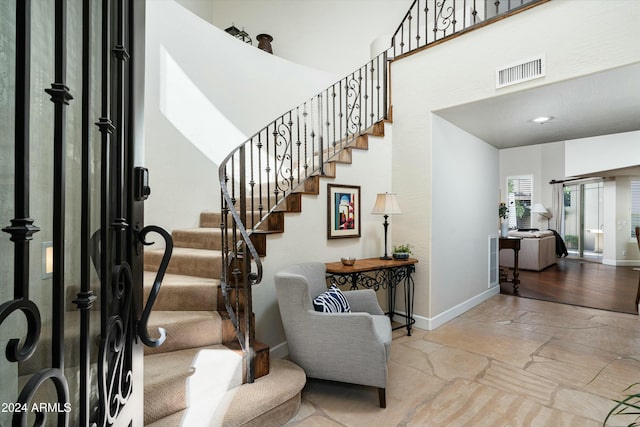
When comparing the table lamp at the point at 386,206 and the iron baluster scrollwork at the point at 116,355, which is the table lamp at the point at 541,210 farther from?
the iron baluster scrollwork at the point at 116,355

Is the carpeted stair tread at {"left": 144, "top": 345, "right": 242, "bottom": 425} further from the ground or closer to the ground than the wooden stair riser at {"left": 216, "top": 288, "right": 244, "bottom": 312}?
closer to the ground

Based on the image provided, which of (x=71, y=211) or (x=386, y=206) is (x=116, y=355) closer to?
(x=71, y=211)

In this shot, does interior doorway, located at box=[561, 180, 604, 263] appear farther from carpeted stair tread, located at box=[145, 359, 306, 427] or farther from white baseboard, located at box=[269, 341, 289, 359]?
carpeted stair tread, located at box=[145, 359, 306, 427]

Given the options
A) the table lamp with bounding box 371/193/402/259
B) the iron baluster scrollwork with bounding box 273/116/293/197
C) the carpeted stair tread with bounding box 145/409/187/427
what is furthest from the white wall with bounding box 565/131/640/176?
the carpeted stair tread with bounding box 145/409/187/427

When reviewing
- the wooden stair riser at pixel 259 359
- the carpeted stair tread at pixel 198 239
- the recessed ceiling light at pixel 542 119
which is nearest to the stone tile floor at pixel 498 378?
the wooden stair riser at pixel 259 359

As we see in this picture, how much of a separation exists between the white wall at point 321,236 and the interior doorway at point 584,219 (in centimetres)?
842

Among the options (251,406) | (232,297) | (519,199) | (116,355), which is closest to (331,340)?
(251,406)

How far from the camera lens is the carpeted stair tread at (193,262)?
2915 millimetres

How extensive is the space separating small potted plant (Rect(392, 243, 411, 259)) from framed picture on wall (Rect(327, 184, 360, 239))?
49 cm

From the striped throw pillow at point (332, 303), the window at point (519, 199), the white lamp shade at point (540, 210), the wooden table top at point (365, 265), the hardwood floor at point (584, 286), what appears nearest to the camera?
the striped throw pillow at point (332, 303)

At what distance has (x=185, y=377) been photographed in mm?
2014

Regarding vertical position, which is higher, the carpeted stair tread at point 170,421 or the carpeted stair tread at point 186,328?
the carpeted stair tread at point 186,328

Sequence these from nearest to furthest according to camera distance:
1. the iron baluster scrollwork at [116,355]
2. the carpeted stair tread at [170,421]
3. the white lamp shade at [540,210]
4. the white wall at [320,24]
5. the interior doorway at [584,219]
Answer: the iron baluster scrollwork at [116,355] → the carpeted stair tread at [170,421] → the white wall at [320,24] → the interior doorway at [584,219] → the white lamp shade at [540,210]

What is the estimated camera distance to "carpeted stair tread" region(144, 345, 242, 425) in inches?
74.0
